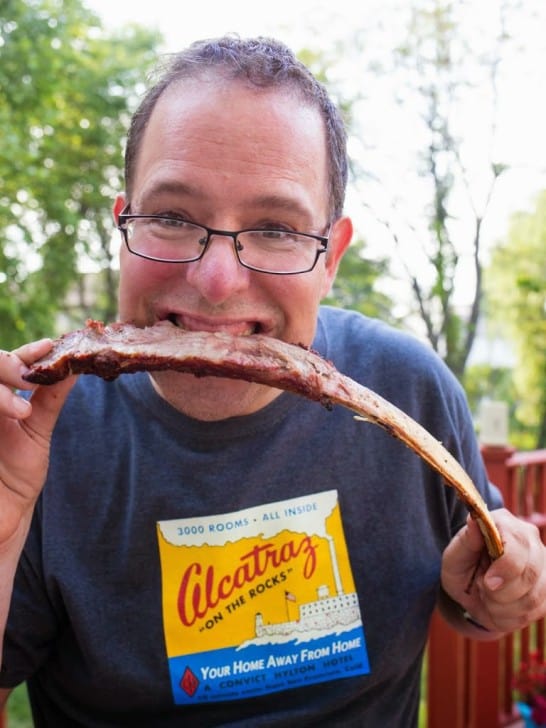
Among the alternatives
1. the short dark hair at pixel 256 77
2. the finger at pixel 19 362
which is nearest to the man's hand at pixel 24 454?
the finger at pixel 19 362

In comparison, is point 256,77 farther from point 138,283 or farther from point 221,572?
point 221,572

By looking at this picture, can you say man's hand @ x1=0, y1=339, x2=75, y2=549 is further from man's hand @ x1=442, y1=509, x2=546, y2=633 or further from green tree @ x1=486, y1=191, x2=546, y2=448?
green tree @ x1=486, y1=191, x2=546, y2=448

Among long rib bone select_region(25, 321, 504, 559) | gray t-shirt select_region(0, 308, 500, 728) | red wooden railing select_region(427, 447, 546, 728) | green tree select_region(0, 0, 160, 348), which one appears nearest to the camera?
long rib bone select_region(25, 321, 504, 559)

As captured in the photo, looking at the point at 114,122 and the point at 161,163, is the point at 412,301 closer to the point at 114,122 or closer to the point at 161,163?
the point at 114,122

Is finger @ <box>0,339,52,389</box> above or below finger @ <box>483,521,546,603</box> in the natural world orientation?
above

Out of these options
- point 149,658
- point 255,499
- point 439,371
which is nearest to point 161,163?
point 255,499

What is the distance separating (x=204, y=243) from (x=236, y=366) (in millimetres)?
430

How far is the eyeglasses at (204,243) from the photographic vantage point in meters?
1.68

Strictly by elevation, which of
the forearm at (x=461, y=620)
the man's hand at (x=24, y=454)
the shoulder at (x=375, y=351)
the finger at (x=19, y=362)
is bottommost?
the forearm at (x=461, y=620)

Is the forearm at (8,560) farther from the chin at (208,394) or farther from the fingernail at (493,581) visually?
the fingernail at (493,581)

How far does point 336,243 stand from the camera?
7.14 ft

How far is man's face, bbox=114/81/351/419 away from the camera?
164 cm

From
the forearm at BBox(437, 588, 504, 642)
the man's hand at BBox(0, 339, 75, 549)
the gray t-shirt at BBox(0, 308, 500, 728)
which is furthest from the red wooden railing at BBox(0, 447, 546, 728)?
the man's hand at BBox(0, 339, 75, 549)

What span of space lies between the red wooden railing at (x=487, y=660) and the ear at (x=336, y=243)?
216 cm
